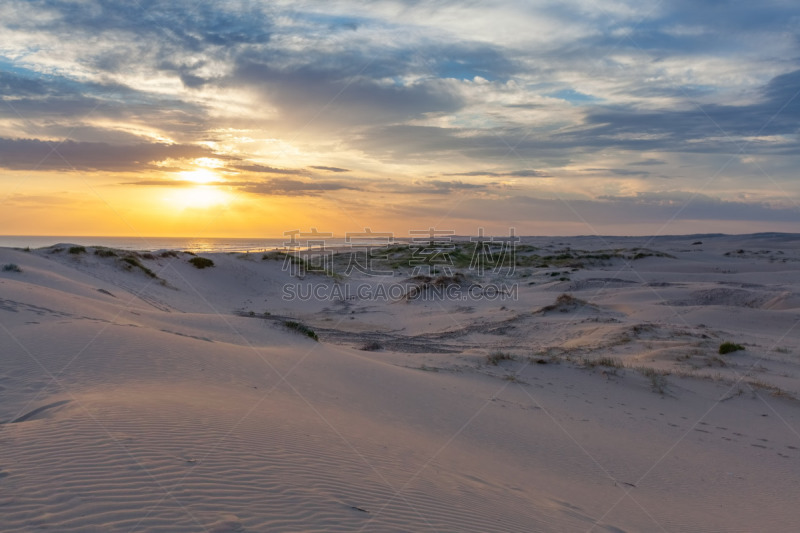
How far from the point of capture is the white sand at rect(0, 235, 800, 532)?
4.09 metres

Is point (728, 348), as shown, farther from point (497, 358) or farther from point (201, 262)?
point (201, 262)

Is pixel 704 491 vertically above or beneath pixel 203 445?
beneath

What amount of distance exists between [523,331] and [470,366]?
589cm

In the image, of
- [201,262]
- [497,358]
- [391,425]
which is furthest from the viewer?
[201,262]

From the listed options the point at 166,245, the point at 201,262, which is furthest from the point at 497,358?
the point at 166,245

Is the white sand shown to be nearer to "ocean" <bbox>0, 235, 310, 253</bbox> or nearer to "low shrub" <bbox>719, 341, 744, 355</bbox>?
"low shrub" <bbox>719, 341, 744, 355</bbox>

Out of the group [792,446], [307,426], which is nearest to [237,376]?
[307,426]

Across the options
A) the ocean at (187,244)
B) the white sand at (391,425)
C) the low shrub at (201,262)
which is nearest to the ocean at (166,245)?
the ocean at (187,244)

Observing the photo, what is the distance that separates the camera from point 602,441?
28.1 ft

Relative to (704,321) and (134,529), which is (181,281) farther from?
(134,529)

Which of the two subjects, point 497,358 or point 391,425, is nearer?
point 391,425

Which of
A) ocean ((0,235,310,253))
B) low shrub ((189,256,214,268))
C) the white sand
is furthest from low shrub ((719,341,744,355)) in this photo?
ocean ((0,235,310,253))

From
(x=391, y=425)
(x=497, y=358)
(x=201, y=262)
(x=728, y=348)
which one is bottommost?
(x=497, y=358)

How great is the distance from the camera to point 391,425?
310 inches
